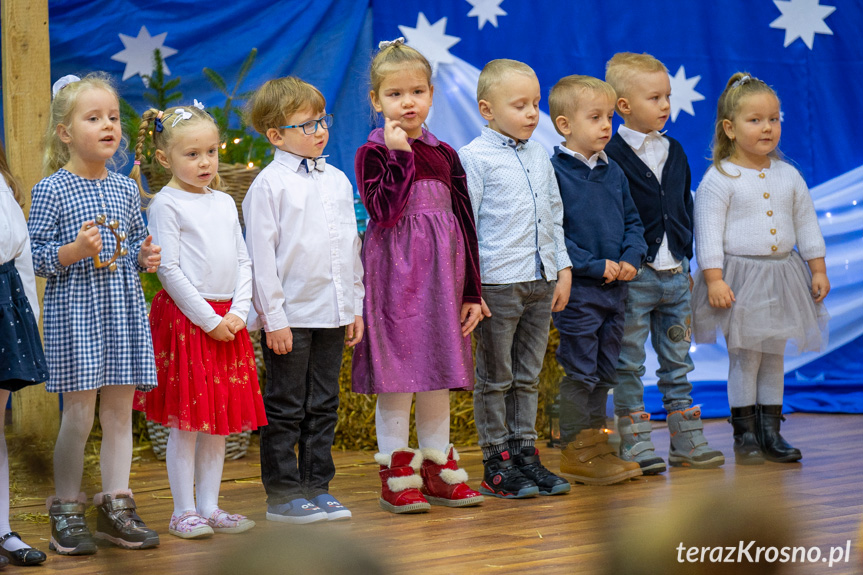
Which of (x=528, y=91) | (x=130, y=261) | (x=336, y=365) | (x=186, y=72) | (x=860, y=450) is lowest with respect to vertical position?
(x=860, y=450)

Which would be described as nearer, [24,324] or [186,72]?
[24,324]

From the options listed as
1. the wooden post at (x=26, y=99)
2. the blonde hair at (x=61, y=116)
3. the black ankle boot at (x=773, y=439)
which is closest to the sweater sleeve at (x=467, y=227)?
the blonde hair at (x=61, y=116)

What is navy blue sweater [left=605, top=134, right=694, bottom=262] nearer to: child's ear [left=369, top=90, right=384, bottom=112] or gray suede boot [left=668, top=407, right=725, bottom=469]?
gray suede boot [left=668, top=407, right=725, bottom=469]

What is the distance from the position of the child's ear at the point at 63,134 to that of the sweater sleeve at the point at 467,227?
1.09 m

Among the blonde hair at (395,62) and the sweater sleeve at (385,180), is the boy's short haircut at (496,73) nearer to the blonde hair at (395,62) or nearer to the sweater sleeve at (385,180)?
the blonde hair at (395,62)

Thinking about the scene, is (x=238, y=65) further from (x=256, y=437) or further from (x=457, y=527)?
(x=457, y=527)

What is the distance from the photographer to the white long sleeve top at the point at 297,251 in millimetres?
2709

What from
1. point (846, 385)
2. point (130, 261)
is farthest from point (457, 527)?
point (846, 385)

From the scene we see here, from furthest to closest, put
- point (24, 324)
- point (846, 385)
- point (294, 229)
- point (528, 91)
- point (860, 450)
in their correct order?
point (846, 385)
point (860, 450)
point (528, 91)
point (294, 229)
point (24, 324)

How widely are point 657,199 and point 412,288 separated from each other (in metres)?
1.13

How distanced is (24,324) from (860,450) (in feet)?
9.72

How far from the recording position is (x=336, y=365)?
283cm

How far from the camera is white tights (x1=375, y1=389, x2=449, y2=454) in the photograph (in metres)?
2.88

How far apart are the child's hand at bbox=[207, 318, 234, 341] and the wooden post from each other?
139cm
